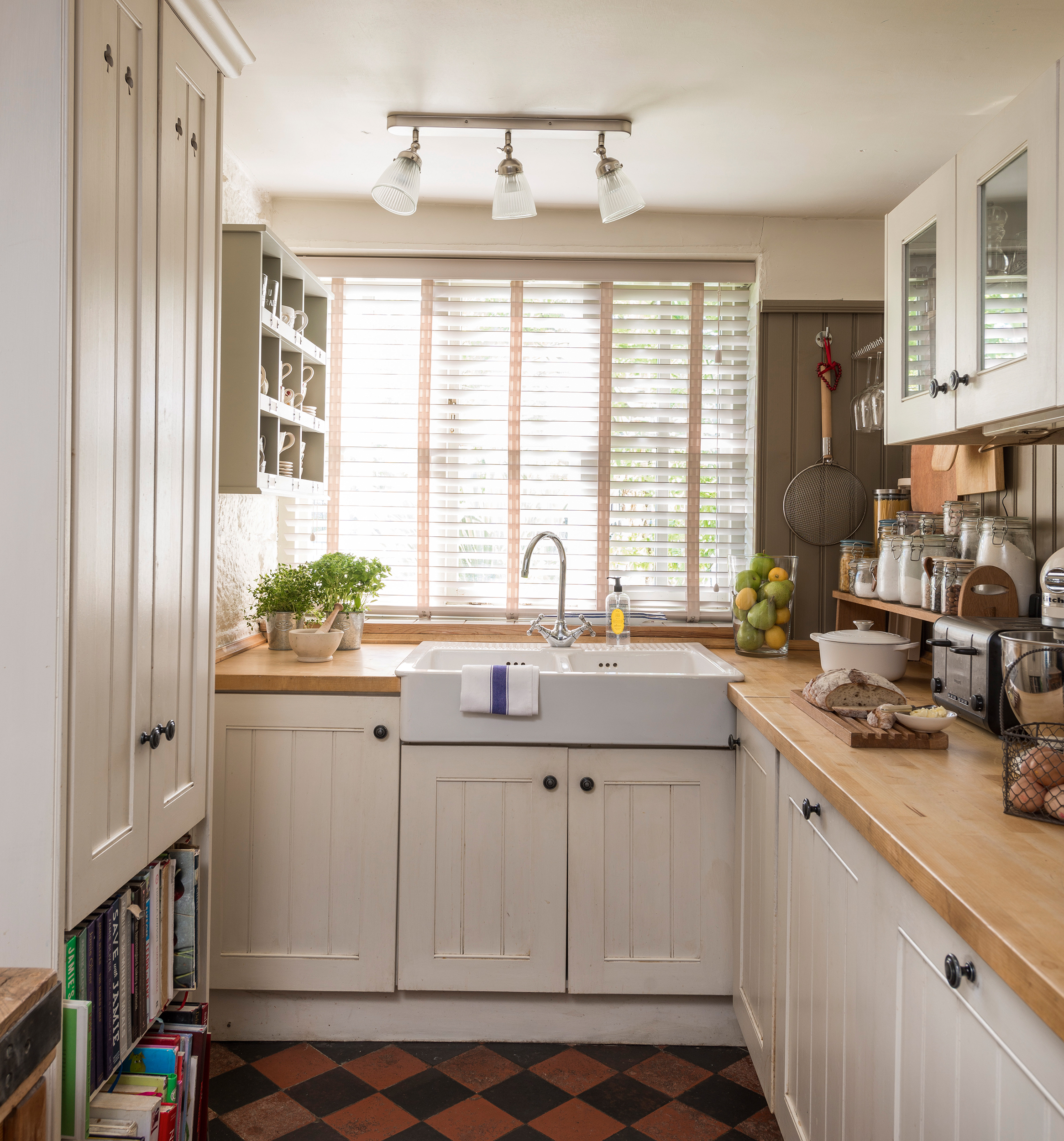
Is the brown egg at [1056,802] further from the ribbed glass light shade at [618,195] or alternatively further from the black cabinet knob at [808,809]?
the ribbed glass light shade at [618,195]

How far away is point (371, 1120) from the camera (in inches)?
78.9

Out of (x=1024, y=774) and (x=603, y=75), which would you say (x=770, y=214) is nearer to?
(x=603, y=75)

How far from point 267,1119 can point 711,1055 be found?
112cm

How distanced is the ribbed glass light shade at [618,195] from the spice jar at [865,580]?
1213 mm

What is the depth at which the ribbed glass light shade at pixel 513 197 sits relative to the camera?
7.72ft

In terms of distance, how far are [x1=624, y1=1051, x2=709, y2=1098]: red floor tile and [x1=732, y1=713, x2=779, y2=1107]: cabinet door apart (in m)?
0.15

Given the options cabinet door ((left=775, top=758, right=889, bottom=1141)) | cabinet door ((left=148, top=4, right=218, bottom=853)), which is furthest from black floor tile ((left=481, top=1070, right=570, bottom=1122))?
cabinet door ((left=148, top=4, right=218, bottom=853))

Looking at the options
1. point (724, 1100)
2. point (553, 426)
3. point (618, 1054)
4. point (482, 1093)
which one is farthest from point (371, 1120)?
point (553, 426)

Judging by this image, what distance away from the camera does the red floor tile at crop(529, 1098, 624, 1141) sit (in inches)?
77.0

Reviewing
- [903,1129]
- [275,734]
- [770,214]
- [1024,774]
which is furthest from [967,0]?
[275,734]

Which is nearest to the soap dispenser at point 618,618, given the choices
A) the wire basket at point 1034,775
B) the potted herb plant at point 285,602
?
the potted herb plant at point 285,602

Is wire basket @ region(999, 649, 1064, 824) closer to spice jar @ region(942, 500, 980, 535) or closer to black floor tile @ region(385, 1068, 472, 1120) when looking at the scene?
spice jar @ region(942, 500, 980, 535)

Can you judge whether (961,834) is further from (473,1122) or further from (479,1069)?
(479,1069)

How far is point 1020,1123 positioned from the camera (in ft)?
2.76
